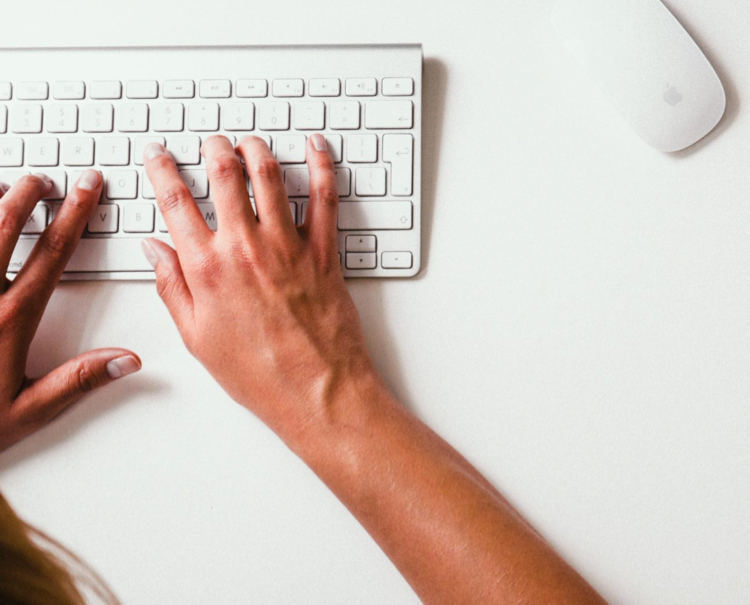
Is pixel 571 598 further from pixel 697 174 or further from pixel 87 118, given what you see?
pixel 87 118

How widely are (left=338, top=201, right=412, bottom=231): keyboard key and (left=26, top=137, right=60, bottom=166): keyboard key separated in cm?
28

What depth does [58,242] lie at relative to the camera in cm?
54

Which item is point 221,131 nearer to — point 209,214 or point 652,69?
point 209,214

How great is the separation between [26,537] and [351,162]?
471mm

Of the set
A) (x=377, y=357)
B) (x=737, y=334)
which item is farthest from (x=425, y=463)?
(x=737, y=334)

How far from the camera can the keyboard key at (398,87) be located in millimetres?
563

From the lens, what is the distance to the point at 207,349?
54cm

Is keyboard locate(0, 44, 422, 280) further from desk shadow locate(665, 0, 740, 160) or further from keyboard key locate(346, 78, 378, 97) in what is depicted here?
desk shadow locate(665, 0, 740, 160)

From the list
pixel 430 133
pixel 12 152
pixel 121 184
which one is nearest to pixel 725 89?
pixel 430 133

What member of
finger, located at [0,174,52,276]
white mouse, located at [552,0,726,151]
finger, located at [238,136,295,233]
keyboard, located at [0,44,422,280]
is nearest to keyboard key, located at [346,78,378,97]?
keyboard, located at [0,44,422,280]

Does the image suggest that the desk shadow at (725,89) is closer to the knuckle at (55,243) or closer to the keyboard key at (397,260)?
the keyboard key at (397,260)

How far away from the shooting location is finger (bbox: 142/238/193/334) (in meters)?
0.54

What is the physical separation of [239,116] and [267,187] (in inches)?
3.4

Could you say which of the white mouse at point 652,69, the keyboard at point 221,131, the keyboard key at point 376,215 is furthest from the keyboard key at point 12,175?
the white mouse at point 652,69
